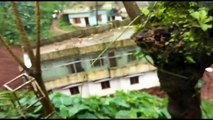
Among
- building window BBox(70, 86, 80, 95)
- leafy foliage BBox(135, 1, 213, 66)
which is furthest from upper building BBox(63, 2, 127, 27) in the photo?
leafy foliage BBox(135, 1, 213, 66)

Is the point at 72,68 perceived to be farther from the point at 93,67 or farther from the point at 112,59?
the point at 112,59

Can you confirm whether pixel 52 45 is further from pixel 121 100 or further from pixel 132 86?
pixel 121 100

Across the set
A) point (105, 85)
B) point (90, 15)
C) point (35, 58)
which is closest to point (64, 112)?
point (35, 58)

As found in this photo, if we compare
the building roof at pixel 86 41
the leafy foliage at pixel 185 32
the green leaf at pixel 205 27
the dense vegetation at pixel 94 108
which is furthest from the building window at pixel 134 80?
the green leaf at pixel 205 27

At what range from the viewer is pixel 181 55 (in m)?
0.73

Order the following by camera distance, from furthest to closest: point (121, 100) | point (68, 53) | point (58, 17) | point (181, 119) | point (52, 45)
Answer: point (58, 17) < point (52, 45) < point (68, 53) < point (121, 100) < point (181, 119)

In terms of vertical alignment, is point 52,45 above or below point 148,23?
below

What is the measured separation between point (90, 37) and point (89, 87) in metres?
0.85

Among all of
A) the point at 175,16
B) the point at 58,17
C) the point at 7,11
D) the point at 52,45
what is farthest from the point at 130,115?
the point at 58,17

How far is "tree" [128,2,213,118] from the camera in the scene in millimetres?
741

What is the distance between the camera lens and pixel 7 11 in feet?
12.3

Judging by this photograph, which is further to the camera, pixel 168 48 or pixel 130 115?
pixel 130 115

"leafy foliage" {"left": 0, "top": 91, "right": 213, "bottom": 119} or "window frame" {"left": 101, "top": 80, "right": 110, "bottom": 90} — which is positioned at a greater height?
"leafy foliage" {"left": 0, "top": 91, "right": 213, "bottom": 119}

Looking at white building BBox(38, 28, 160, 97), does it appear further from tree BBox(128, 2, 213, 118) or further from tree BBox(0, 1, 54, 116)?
tree BBox(128, 2, 213, 118)
